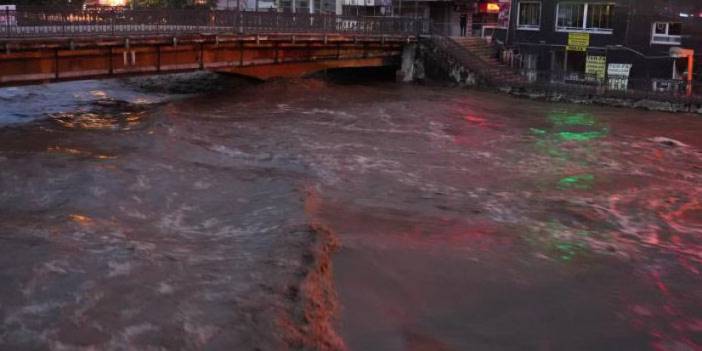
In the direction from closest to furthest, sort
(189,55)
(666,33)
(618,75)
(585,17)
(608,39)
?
1. (189,55)
2. (666,33)
3. (618,75)
4. (608,39)
5. (585,17)

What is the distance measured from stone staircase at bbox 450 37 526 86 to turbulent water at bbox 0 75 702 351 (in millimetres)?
13257

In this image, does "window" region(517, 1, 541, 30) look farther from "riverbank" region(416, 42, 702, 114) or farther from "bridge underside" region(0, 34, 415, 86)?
"bridge underside" region(0, 34, 415, 86)

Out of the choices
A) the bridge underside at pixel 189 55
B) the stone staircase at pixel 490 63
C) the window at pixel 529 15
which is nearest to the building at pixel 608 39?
the window at pixel 529 15

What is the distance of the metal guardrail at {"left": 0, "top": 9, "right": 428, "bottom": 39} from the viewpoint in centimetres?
2678

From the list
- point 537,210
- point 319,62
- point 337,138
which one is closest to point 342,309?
point 537,210

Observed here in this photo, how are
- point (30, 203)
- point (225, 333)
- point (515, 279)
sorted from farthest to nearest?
point (30, 203), point (515, 279), point (225, 333)

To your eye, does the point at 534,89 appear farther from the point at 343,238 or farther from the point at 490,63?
the point at 343,238

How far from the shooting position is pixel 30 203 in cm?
1556

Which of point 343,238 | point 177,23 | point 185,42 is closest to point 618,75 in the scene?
point 185,42

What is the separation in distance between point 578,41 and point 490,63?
499cm

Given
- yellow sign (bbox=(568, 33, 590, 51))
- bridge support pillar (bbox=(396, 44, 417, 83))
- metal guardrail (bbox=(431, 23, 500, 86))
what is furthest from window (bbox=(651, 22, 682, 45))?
bridge support pillar (bbox=(396, 44, 417, 83))

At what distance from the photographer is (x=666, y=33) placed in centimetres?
3841

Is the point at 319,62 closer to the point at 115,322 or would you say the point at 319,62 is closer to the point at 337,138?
the point at 337,138

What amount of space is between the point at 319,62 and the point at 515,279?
3030 centimetres
